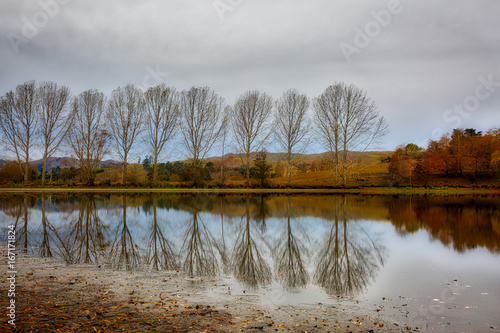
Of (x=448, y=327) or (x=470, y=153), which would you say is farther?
(x=470, y=153)

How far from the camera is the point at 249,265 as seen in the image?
7.48 meters

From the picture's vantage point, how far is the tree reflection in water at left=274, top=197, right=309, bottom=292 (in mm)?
6236

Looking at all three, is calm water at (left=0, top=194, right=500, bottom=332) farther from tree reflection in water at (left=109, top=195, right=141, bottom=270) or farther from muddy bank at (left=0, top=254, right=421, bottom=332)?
muddy bank at (left=0, top=254, right=421, bottom=332)

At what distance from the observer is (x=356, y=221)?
49.0 feet

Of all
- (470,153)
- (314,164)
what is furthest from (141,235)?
(314,164)

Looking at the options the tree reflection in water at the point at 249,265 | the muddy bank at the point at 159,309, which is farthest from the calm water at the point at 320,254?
the muddy bank at the point at 159,309

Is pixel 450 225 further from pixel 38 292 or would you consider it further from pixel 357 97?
pixel 357 97

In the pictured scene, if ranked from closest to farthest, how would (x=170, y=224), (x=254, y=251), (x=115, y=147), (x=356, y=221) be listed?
1. (x=254, y=251)
2. (x=170, y=224)
3. (x=356, y=221)
4. (x=115, y=147)

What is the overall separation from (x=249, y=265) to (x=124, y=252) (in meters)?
3.68

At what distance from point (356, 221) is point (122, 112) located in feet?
123

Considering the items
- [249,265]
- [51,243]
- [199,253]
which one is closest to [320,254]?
[249,265]

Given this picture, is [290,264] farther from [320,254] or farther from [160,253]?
[160,253]

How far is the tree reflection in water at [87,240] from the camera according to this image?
8.04 metres

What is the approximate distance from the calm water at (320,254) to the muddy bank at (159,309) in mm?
337
